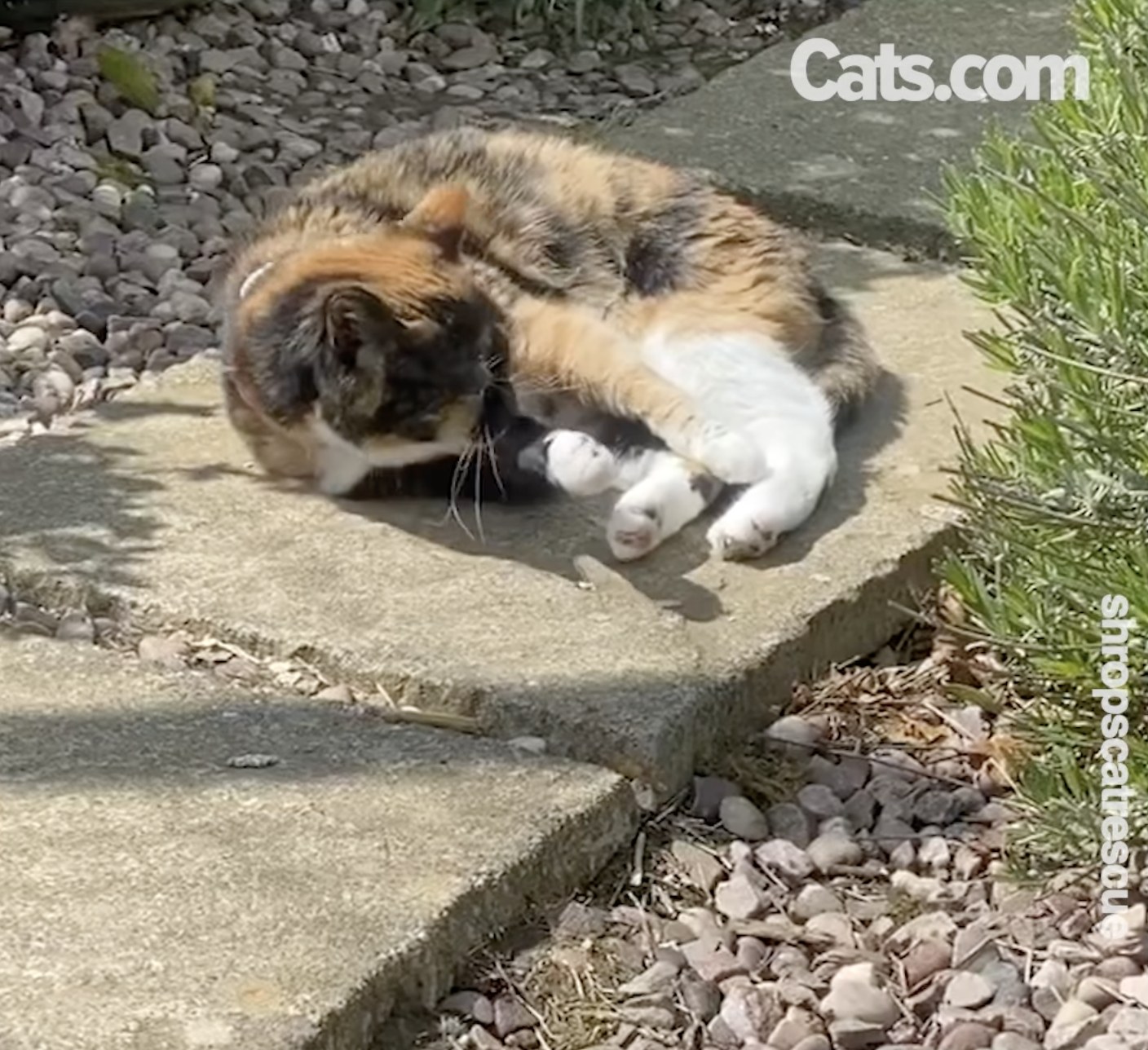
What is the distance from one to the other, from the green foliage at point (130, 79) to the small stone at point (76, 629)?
2459 millimetres

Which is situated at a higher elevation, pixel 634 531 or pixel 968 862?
pixel 634 531

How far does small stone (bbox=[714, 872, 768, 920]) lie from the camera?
2.88 metres

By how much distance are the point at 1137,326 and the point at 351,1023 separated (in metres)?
1.26

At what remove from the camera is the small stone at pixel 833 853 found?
301 cm

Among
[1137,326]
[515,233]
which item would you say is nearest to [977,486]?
[1137,326]

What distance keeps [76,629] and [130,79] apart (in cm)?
254

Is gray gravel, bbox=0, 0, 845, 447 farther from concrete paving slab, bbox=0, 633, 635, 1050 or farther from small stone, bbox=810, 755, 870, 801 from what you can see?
small stone, bbox=810, 755, 870, 801

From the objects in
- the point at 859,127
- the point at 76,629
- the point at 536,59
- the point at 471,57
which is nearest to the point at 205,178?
the point at 471,57

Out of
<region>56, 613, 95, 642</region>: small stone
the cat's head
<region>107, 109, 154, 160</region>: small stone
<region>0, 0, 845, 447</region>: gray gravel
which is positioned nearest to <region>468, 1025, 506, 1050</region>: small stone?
<region>56, 613, 95, 642</region>: small stone

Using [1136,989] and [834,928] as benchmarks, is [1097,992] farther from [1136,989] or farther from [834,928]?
A: [834,928]

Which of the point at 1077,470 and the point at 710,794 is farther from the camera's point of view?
the point at 710,794

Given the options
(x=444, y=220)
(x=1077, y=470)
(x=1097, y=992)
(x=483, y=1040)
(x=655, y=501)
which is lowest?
(x=483, y=1040)

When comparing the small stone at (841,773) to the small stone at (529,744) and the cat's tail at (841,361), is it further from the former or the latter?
the cat's tail at (841,361)

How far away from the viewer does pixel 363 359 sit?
12.0 feet
